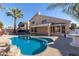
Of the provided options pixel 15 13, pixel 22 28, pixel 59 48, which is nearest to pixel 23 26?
pixel 22 28

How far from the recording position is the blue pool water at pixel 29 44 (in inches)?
172

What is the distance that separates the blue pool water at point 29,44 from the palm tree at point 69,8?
738 millimetres

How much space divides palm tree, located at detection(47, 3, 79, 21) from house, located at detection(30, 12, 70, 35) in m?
0.19

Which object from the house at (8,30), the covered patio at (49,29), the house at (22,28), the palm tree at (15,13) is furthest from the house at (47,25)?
the house at (8,30)

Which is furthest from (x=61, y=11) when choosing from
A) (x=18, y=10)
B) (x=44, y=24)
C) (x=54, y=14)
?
(x=18, y=10)

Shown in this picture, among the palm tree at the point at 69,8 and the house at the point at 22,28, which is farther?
the house at the point at 22,28

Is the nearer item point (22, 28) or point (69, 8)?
point (69, 8)

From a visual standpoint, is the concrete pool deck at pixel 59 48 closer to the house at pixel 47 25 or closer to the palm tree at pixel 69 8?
the house at pixel 47 25

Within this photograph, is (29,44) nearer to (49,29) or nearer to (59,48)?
(49,29)

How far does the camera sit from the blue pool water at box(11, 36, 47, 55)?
14.3 ft

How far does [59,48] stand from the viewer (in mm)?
4383

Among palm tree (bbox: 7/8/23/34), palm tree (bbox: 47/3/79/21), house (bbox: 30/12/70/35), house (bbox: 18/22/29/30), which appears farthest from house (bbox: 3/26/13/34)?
palm tree (bbox: 47/3/79/21)

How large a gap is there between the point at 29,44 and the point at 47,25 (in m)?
0.55

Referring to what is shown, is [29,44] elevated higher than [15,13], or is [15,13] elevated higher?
[15,13]
